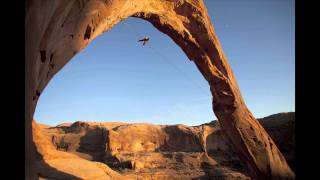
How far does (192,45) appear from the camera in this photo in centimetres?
844

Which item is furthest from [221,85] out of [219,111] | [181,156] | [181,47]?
[181,156]

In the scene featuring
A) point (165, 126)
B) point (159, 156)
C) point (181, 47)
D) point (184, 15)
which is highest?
point (184, 15)

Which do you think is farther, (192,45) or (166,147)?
(166,147)

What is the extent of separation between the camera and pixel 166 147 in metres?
29.9

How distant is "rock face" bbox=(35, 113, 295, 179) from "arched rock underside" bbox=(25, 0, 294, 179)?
322 inches

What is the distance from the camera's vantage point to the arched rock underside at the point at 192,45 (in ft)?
13.5

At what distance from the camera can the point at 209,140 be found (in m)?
28.7

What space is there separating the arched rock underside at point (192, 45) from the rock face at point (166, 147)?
8181 millimetres

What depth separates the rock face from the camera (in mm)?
20514

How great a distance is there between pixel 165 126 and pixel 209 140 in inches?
195

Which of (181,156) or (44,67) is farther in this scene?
(181,156)

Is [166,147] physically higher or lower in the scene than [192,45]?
lower

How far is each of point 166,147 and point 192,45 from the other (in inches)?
890
